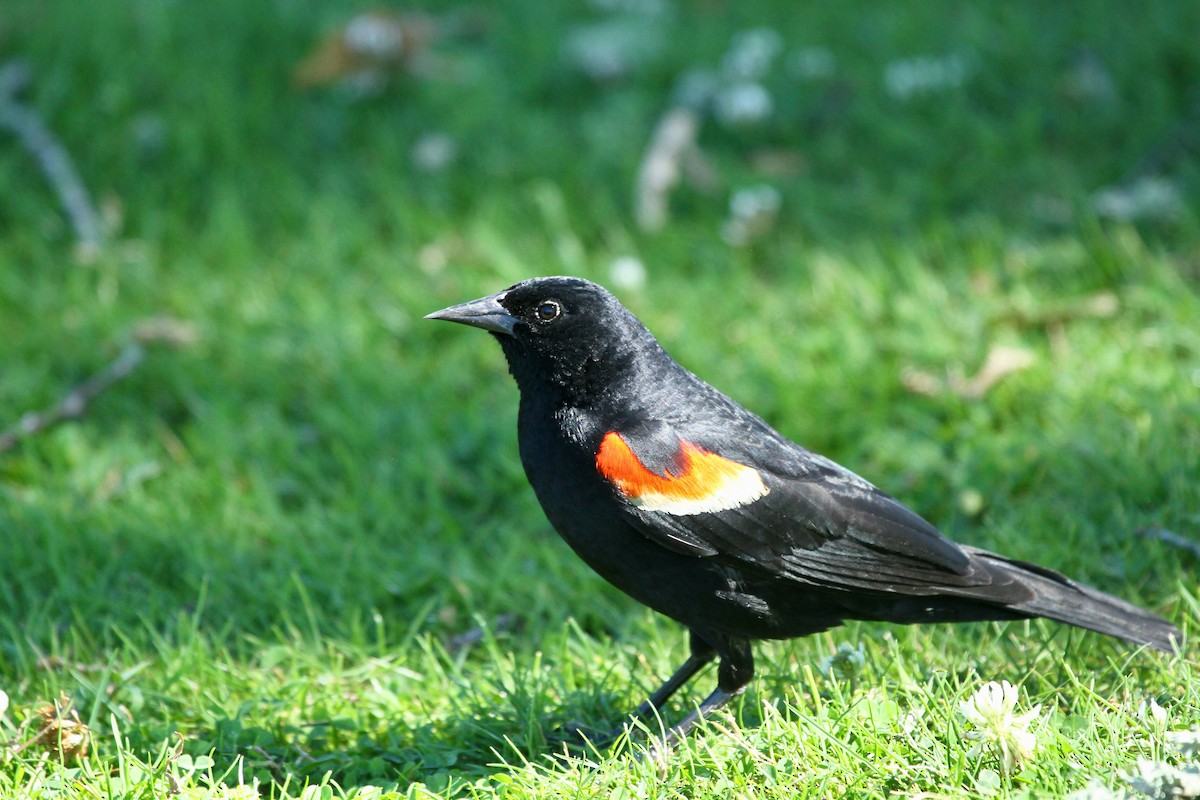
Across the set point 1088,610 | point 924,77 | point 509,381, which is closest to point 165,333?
point 509,381

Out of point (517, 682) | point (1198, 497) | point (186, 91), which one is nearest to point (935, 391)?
point (1198, 497)

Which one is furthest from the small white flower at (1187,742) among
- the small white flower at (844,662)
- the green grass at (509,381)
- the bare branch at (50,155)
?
the bare branch at (50,155)

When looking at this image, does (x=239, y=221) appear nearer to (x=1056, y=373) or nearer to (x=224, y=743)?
(x=224, y=743)

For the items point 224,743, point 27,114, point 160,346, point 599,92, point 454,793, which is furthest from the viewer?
point 599,92

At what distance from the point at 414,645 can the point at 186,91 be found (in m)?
4.23

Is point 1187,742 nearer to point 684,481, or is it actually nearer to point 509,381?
point 684,481

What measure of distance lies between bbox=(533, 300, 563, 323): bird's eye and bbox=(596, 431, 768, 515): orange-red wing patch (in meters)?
0.45

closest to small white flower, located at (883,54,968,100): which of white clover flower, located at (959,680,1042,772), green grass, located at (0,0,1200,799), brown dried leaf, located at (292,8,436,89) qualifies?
green grass, located at (0,0,1200,799)

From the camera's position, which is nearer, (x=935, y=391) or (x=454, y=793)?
(x=454, y=793)

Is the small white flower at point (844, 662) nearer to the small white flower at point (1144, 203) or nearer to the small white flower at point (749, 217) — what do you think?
the small white flower at point (749, 217)

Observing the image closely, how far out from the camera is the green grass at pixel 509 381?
11.4ft

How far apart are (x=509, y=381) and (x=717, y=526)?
2.38m

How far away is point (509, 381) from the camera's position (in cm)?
564

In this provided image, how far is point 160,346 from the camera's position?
19.0ft
